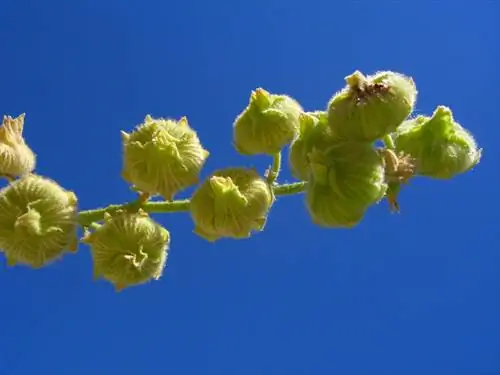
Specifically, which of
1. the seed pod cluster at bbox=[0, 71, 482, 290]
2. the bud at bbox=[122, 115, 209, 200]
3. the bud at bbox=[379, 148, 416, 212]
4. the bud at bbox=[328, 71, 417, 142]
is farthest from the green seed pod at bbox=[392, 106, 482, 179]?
the bud at bbox=[122, 115, 209, 200]

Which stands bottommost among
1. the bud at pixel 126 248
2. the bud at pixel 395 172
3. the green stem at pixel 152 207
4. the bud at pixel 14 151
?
the bud at pixel 126 248

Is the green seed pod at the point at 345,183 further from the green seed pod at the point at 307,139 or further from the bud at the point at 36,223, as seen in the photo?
the bud at the point at 36,223

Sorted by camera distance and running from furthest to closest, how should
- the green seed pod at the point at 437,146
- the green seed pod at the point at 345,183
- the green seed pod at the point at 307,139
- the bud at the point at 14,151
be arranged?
the bud at the point at 14,151 → the green seed pod at the point at 437,146 → the green seed pod at the point at 307,139 → the green seed pod at the point at 345,183

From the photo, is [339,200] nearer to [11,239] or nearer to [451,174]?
[451,174]

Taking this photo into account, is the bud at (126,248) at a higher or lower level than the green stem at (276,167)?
lower

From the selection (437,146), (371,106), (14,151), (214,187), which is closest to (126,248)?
(214,187)

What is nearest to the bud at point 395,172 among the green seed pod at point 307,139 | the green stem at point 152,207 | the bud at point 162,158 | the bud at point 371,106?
the bud at point 371,106

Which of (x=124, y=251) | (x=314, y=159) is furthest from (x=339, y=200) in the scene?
(x=124, y=251)

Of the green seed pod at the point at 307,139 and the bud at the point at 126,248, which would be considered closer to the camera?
the bud at the point at 126,248
